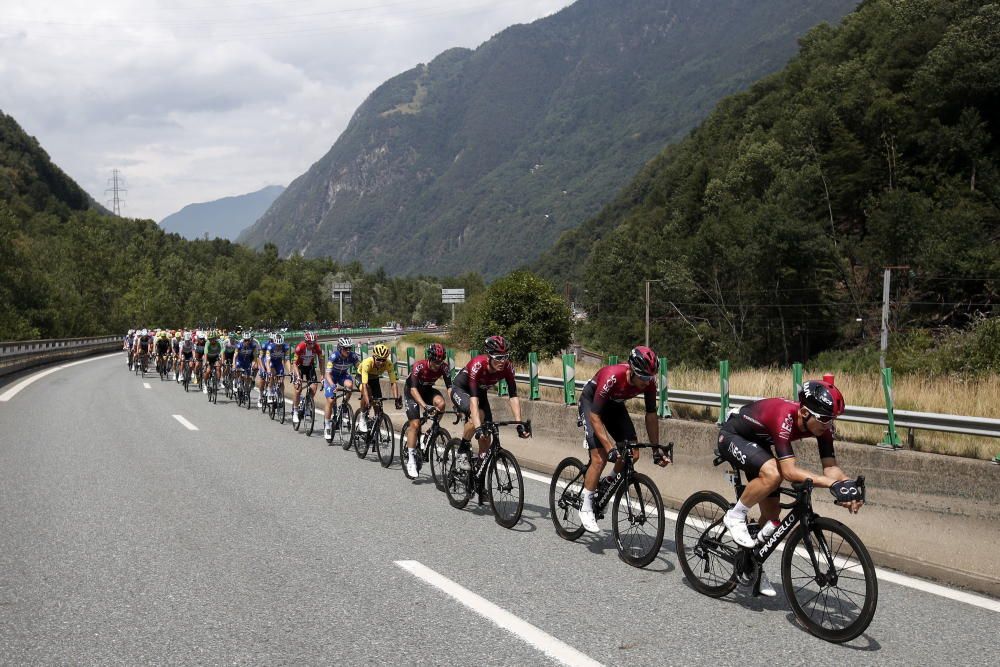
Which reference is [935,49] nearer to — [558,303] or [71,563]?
[558,303]

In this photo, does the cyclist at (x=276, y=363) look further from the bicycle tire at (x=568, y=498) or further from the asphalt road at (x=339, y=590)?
the bicycle tire at (x=568, y=498)

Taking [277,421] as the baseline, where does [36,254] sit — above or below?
above

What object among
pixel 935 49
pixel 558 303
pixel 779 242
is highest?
→ pixel 935 49

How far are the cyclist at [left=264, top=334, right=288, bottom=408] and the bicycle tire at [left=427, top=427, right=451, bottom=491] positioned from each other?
803 cm

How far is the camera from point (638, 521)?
635cm

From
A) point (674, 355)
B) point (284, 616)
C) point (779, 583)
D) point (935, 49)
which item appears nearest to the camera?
point (284, 616)

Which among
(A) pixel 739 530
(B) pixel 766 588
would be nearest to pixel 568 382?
(B) pixel 766 588

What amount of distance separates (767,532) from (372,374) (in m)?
7.51

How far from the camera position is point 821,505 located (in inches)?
266

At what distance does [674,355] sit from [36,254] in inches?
3319

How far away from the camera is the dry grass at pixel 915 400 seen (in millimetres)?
7230

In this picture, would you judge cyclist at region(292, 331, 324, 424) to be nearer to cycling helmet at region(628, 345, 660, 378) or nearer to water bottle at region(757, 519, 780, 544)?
cycling helmet at region(628, 345, 660, 378)

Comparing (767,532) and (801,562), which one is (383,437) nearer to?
(767,532)

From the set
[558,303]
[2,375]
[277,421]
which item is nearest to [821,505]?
[277,421]
